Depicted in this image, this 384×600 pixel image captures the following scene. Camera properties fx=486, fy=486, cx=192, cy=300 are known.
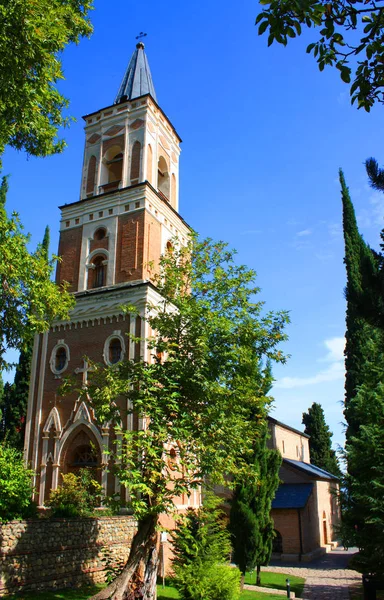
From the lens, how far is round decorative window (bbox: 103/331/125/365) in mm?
21188

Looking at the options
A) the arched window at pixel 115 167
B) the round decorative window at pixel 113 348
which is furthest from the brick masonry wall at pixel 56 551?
the arched window at pixel 115 167

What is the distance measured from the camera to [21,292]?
12.2 meters

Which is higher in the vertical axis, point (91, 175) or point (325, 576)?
point (91, 175)

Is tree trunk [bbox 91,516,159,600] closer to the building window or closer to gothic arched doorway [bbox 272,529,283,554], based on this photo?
the building window

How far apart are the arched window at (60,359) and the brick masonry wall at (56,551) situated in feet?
25.6

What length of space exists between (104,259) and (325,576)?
1864cm

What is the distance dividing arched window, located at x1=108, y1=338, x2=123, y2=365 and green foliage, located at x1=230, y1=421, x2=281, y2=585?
6929mm

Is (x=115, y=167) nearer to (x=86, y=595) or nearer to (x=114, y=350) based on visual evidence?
(x=114, y=350)

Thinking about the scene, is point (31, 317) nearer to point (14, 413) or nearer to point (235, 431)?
point (235, 431)

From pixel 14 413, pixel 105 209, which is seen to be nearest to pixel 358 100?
pixel 105 209

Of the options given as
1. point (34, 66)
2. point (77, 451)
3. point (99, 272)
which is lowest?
point (77, 451)

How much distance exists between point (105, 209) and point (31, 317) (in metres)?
13.4

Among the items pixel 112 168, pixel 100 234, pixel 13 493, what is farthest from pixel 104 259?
pixel 13 493

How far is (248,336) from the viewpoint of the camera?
44.3 feet
